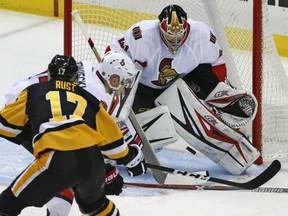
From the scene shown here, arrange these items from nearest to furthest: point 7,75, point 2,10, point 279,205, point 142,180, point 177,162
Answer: point 279,205
point 142,180
point 177,162
point 7,75
point 2,10

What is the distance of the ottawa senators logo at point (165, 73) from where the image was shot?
4.05 metres

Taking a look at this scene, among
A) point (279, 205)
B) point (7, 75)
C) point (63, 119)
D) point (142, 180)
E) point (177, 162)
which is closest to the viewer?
point (63, 119)

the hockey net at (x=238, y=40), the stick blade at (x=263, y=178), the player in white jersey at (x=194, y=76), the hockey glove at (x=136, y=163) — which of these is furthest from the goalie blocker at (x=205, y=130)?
the hockey glove at (x=136, y=163)

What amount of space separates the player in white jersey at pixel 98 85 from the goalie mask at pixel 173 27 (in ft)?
1.68

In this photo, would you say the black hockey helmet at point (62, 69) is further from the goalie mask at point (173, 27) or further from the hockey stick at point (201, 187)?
the goalie mask at point (173, 27)

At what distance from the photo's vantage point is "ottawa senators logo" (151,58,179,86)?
159 inches

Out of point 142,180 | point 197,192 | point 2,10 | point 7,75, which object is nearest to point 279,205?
point 197,192

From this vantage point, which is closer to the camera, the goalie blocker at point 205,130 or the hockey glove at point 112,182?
the hockey glove at point 112,182

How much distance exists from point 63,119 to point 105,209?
13.7 inches

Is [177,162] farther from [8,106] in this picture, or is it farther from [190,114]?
[8,106]

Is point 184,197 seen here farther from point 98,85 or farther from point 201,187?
point 98,85

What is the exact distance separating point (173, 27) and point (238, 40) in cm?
81

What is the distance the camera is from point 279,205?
3652mm

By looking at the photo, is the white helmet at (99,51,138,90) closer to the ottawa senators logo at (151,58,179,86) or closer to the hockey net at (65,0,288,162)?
the ottawa senators logo at (151,58,179,86)
